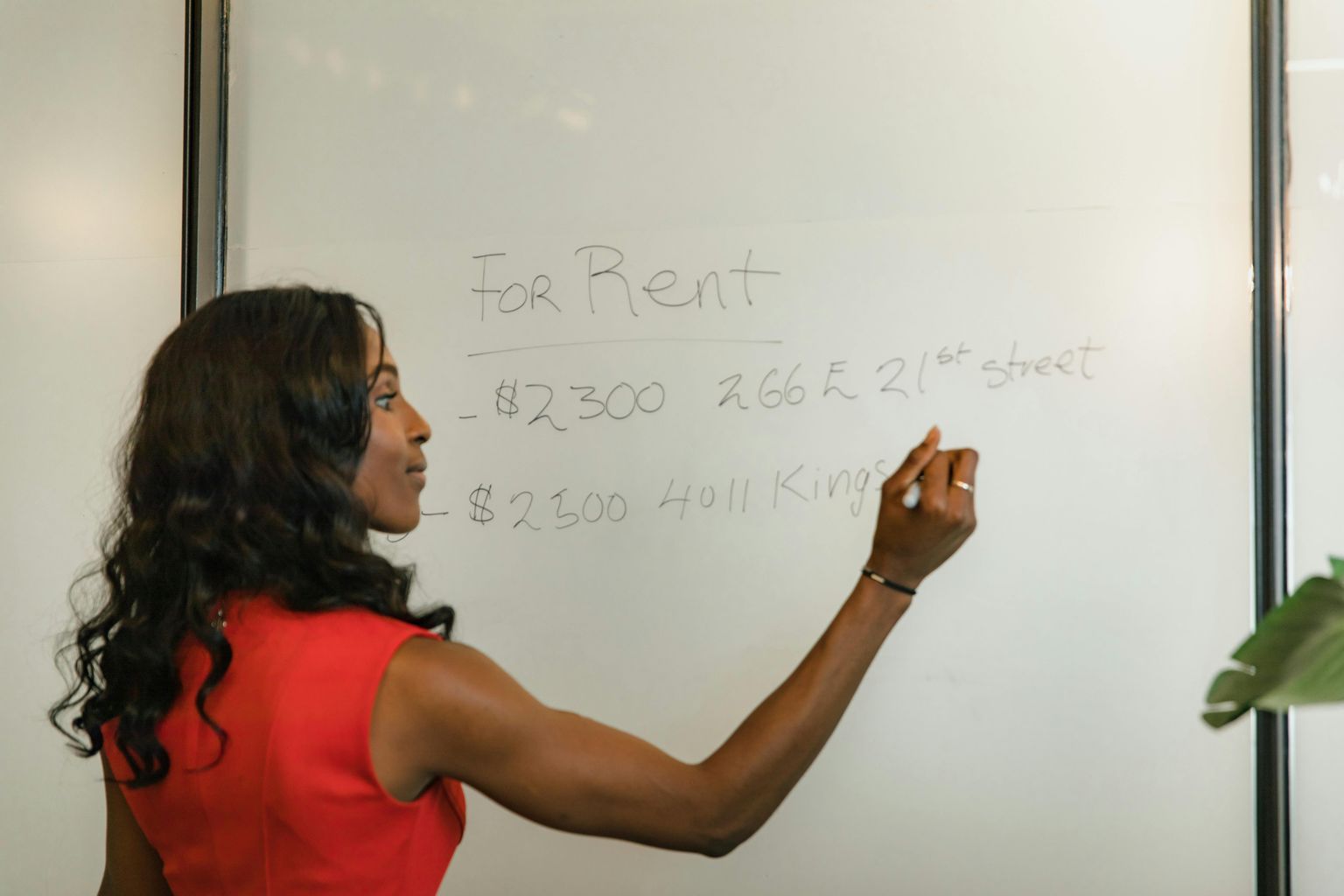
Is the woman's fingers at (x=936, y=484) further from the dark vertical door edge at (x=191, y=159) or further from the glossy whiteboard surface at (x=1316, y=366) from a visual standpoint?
the dark vertical door edge at (x=191, y=159)

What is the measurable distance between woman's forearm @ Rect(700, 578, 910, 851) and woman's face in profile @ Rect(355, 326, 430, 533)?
37 cm

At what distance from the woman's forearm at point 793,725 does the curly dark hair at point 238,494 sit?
1.00 ft

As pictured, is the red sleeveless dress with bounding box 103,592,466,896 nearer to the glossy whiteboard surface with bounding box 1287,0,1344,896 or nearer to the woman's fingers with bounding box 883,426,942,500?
the woman's fingers with bounding box 883,426,942,500

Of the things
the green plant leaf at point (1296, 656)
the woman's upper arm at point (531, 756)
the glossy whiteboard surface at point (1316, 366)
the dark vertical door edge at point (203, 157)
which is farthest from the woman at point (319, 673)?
the dark vertical door edge at point (203, 157)

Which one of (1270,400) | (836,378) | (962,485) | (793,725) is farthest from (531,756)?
(1270,400)

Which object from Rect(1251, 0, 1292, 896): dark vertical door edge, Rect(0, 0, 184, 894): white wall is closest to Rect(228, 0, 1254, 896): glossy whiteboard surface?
Rect(1251, 0, 1292, 896): dark vertical door edge

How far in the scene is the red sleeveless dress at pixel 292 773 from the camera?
2.71ft

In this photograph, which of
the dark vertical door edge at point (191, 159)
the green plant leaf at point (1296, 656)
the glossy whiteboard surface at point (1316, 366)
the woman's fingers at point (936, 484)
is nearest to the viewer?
the green plant leaf at point (1296, 656)

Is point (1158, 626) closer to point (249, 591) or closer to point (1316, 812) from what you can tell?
point (1316, 812)

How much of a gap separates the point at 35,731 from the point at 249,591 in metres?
1.20

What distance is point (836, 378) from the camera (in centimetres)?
156

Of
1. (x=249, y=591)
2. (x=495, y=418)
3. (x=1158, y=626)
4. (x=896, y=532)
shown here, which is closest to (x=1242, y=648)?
(x=896, y=532)

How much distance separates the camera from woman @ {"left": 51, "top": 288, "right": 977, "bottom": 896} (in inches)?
33.0

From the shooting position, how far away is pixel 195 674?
0.90 m
